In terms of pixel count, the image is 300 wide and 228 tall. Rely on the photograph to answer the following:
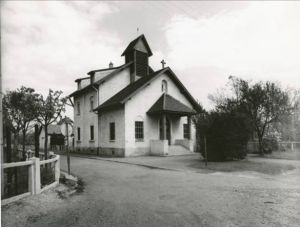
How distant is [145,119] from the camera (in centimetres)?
2217

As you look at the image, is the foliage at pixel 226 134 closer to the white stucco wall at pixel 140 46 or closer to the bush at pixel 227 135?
the bush at pixel 227 135

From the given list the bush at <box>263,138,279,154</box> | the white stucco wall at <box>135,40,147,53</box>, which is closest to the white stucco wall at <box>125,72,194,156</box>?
the white stucco wall at <box>135,40,147,53</box>

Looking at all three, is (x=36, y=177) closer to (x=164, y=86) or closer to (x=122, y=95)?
(x=122, y=95)

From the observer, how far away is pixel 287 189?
8188 mm

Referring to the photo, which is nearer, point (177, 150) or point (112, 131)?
point (177, 150)

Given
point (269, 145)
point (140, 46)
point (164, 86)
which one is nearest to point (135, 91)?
point (164, 86)

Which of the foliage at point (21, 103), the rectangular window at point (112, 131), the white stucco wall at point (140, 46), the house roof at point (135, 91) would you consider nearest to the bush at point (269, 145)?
the house roof at point (135, 91)

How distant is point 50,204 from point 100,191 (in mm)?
1922

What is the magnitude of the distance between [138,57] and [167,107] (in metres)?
6.81

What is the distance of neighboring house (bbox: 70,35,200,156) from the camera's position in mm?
21344

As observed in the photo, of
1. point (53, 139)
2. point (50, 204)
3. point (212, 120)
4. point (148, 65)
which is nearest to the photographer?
point (50, 204)

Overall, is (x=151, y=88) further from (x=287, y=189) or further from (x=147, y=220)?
(x=147, y=220)

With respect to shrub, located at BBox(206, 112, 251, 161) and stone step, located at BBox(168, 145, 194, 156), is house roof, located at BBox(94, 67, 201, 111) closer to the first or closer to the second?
stone step, located at BBox(168, 145, 194, 156)

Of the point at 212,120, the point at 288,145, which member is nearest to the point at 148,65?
the point at 212,120
